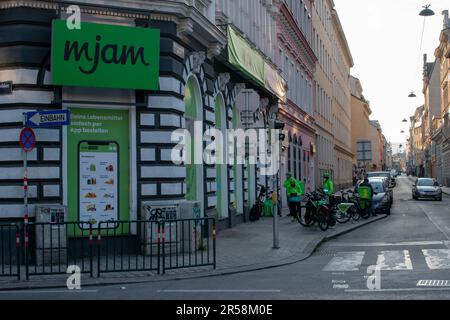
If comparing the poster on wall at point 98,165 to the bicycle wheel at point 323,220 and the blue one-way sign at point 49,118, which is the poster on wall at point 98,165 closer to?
the blue one-way sign at point 49,118

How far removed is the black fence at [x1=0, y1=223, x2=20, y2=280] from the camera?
11547 millimetres

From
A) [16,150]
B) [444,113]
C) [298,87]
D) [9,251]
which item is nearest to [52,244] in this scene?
[9,251]

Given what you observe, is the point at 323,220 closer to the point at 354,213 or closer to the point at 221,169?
the point at 221,169

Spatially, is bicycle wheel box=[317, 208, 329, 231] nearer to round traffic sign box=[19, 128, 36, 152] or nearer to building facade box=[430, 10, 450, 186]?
round traffic sign box=[19, 128, 36, 152]

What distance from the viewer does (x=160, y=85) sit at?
15.1m

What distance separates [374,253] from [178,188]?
4776 mm

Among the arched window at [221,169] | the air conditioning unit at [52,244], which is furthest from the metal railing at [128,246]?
the arched window at [221,169]

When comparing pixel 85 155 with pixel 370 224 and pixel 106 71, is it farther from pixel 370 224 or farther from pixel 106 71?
pixel 370 224

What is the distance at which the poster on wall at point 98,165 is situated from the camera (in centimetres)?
1443

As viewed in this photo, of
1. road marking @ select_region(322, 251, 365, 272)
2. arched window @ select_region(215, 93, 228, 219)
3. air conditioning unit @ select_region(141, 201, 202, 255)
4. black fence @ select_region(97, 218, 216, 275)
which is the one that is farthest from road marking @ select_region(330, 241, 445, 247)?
arched window @ select_region(215, 93, 228, 219)

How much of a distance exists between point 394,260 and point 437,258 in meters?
0.90

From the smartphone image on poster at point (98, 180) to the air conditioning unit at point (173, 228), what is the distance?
0.81 meters

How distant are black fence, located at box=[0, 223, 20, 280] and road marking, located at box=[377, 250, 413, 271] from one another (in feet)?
22.0

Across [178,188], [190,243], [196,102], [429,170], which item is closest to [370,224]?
[196,102]
